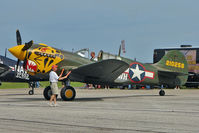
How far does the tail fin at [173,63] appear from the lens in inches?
768

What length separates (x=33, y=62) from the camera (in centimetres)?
1339

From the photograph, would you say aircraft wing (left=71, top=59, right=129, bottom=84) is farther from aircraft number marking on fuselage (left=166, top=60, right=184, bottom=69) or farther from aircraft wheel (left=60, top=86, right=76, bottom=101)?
aircraft number marking on fuselage (left=166, top=60, right=184, bottom=69)

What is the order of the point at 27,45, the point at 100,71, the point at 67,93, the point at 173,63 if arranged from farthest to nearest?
the point at 173,63
the point at 100,71
the point at 27,45
the point at 67,93

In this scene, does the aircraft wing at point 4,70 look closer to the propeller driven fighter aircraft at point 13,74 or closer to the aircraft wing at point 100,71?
the propeller driven fighter aircraft at point 13,74

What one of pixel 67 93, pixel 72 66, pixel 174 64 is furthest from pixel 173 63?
pixel 67 93

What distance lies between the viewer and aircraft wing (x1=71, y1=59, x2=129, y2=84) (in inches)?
504

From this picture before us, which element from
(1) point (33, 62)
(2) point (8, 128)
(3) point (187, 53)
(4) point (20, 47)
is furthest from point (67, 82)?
(3) point (187, 53)

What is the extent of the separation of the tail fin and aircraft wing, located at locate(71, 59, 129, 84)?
20.1 ft

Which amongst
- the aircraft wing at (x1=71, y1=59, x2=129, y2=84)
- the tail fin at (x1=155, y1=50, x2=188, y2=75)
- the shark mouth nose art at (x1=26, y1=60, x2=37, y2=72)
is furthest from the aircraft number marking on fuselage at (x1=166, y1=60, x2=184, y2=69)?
the shark mouth nose art at (x1=26, y1=60, x2=37, y2=72)

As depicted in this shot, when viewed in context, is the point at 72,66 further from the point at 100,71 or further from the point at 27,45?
the point at 27,45

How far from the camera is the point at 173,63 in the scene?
19844 millimetres

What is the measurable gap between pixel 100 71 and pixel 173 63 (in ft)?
26.8

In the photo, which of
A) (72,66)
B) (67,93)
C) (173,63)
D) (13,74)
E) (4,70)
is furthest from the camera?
(13,74)

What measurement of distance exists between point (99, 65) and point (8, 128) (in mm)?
7783
